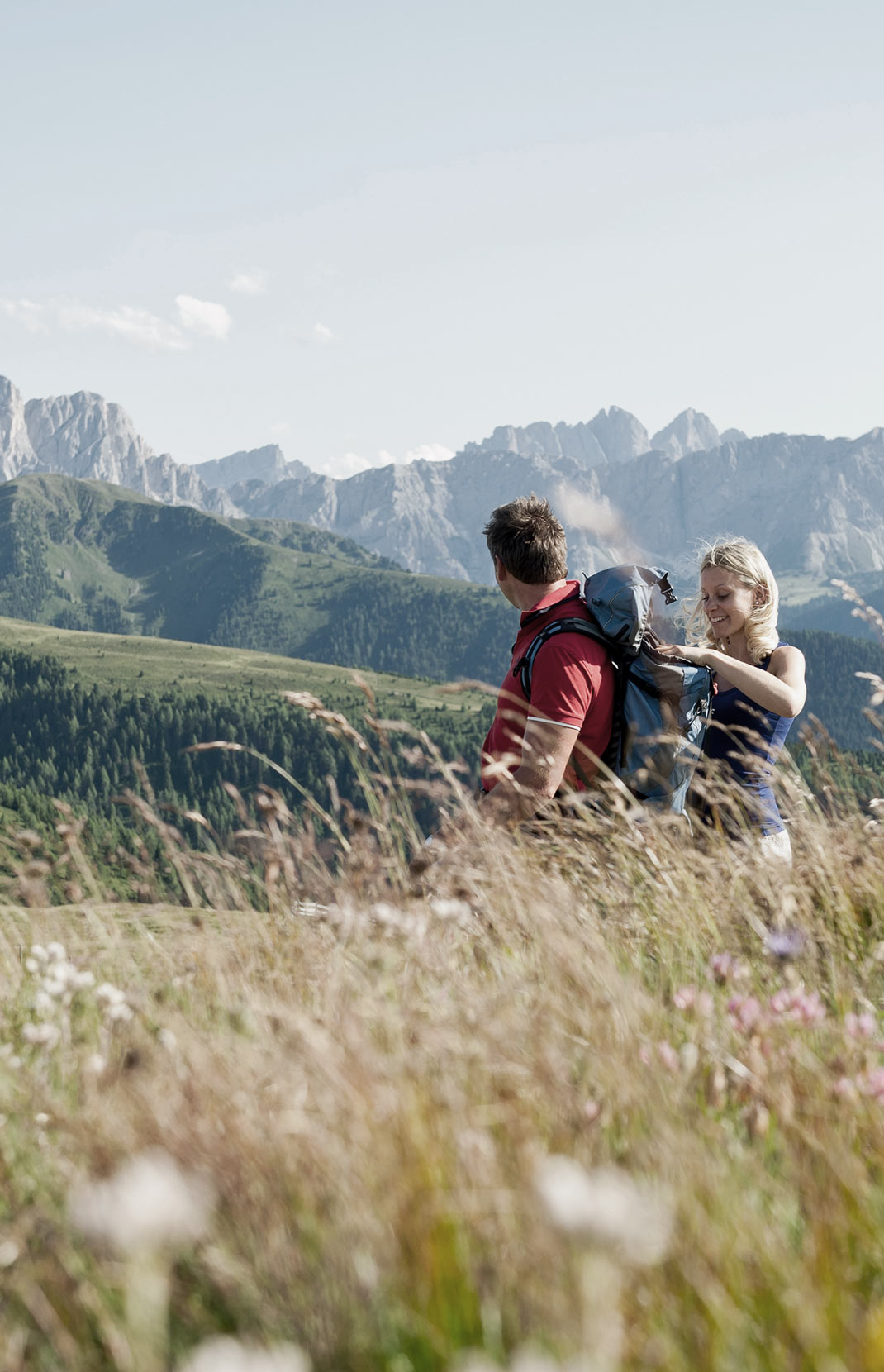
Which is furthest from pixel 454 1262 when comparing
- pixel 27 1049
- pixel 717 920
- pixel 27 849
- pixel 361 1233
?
pixel 27 849

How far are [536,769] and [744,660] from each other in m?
2.13

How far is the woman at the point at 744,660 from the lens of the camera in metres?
Answer: 5.67

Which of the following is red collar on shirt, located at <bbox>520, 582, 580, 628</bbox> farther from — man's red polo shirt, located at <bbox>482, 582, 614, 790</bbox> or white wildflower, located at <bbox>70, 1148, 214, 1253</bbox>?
white wildflower, located at <bbox>70, 1148, 214, 1253</bbox>

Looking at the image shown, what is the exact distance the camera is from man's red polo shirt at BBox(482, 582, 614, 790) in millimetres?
5246

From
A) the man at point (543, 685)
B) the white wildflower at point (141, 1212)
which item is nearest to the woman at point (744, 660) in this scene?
the man at point (543, 685)

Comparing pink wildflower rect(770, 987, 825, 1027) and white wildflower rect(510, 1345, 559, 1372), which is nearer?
white wildflower rect(510, 1345, 559, 1372)

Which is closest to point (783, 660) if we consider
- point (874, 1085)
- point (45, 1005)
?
point (874, 1085)

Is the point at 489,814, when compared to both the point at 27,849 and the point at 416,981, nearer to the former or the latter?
the point at 416,981

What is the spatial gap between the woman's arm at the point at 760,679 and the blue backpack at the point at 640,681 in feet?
0.20

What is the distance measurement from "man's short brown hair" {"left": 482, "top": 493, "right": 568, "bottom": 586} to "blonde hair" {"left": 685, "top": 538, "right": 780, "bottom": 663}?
118cm

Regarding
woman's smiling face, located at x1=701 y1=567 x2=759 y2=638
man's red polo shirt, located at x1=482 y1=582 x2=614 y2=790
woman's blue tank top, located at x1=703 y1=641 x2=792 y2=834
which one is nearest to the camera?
man's red polo shirt, located at x1=482 y1=582 x2=614 y2=790

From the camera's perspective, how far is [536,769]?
16.8 feet

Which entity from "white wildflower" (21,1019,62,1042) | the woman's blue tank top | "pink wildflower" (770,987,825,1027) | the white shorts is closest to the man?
the woman's blue tank top

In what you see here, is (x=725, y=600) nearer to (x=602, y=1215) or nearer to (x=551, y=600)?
(x=551, y=600)
